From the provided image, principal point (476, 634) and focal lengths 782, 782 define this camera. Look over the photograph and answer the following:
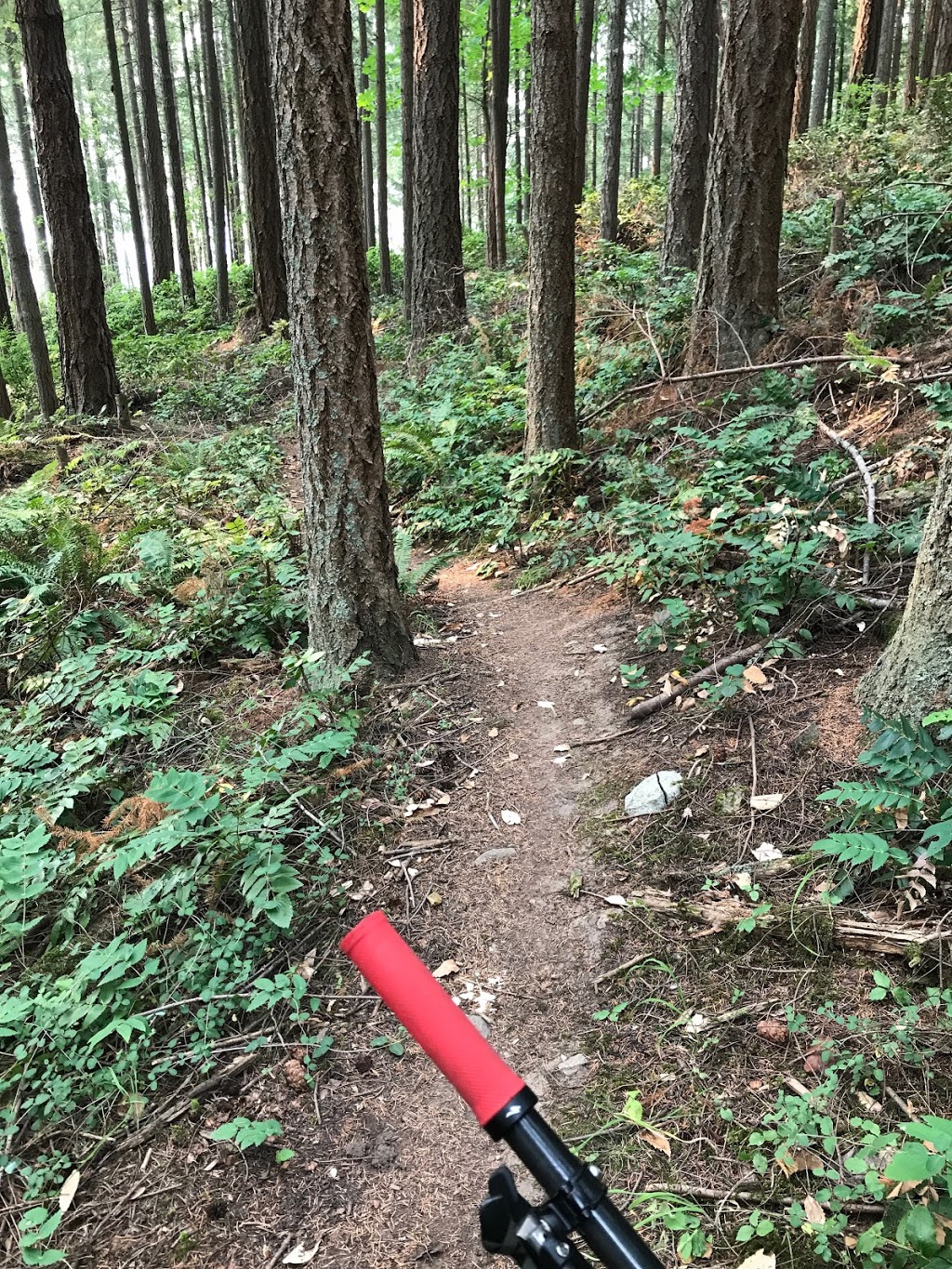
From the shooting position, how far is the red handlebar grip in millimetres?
881

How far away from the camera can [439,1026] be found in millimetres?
893

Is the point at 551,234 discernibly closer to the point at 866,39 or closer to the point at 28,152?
the point at 866,39

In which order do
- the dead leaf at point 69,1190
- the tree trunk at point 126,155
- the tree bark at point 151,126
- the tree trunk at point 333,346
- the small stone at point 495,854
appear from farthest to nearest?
the tree bark at point 151,126, the tree trunk at point 126,155, the tree trunk at point 333,346, the small stone at point 495,854, the dead leaf at point 69,1190

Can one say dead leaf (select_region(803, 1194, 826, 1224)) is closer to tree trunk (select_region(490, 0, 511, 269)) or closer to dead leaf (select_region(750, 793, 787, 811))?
dead leaf (select_region(750, 793, 787, 811))

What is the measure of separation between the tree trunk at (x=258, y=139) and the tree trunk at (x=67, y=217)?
3.85m

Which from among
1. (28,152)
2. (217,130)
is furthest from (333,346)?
(28,152)

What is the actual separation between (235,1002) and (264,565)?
3.39m

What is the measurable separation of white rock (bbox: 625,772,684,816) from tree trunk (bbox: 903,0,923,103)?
1197 cm

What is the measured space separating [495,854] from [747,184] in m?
5.80

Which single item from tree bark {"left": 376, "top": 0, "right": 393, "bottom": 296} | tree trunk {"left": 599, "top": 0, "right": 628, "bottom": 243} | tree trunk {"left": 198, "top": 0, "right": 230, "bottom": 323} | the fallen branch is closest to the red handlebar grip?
the fallen branch

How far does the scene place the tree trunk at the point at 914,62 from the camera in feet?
44.4

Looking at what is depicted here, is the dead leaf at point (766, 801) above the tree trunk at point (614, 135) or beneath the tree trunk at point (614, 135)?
beneath

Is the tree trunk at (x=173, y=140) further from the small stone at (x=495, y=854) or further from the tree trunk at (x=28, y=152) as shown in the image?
the small stone at (x=495, y=854)

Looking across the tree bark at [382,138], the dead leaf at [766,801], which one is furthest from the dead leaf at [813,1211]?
the tree bark at [382,138]
